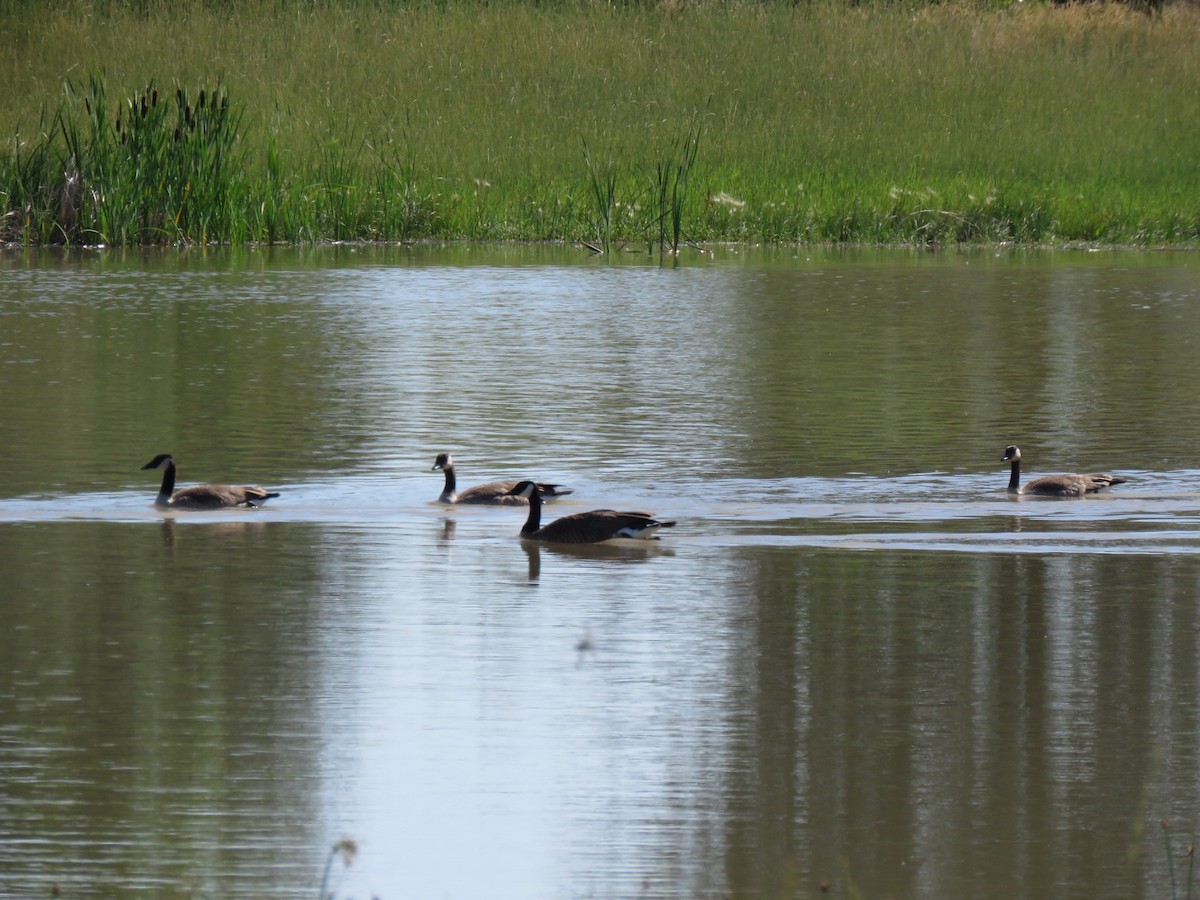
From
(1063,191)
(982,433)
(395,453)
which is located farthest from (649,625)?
(1063,191)

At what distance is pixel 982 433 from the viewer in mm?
15242

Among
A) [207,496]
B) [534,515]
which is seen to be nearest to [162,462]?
[207,496]

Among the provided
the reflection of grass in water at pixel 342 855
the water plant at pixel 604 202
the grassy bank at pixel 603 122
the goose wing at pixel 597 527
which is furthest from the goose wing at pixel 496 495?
the water plant at pixel 604 202

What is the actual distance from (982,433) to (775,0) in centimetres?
3369

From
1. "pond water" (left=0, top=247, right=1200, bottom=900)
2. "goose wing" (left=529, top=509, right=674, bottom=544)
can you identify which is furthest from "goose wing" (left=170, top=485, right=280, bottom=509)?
"goose wing" (left=529, top=509, right=674, bottom=544)

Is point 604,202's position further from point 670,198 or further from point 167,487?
point 167,487

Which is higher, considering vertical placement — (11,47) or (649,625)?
(11,47)

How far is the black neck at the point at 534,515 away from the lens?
11312mm

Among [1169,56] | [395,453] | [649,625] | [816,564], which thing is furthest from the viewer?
[1169,56]

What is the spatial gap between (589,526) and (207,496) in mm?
2222

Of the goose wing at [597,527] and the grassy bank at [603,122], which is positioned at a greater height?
the grassy bank at [603,122]

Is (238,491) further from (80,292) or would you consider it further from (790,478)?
(80,292)

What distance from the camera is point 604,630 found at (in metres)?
8.97

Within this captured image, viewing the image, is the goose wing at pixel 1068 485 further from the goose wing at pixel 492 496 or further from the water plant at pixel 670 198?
the water plant at pixel 670 198
